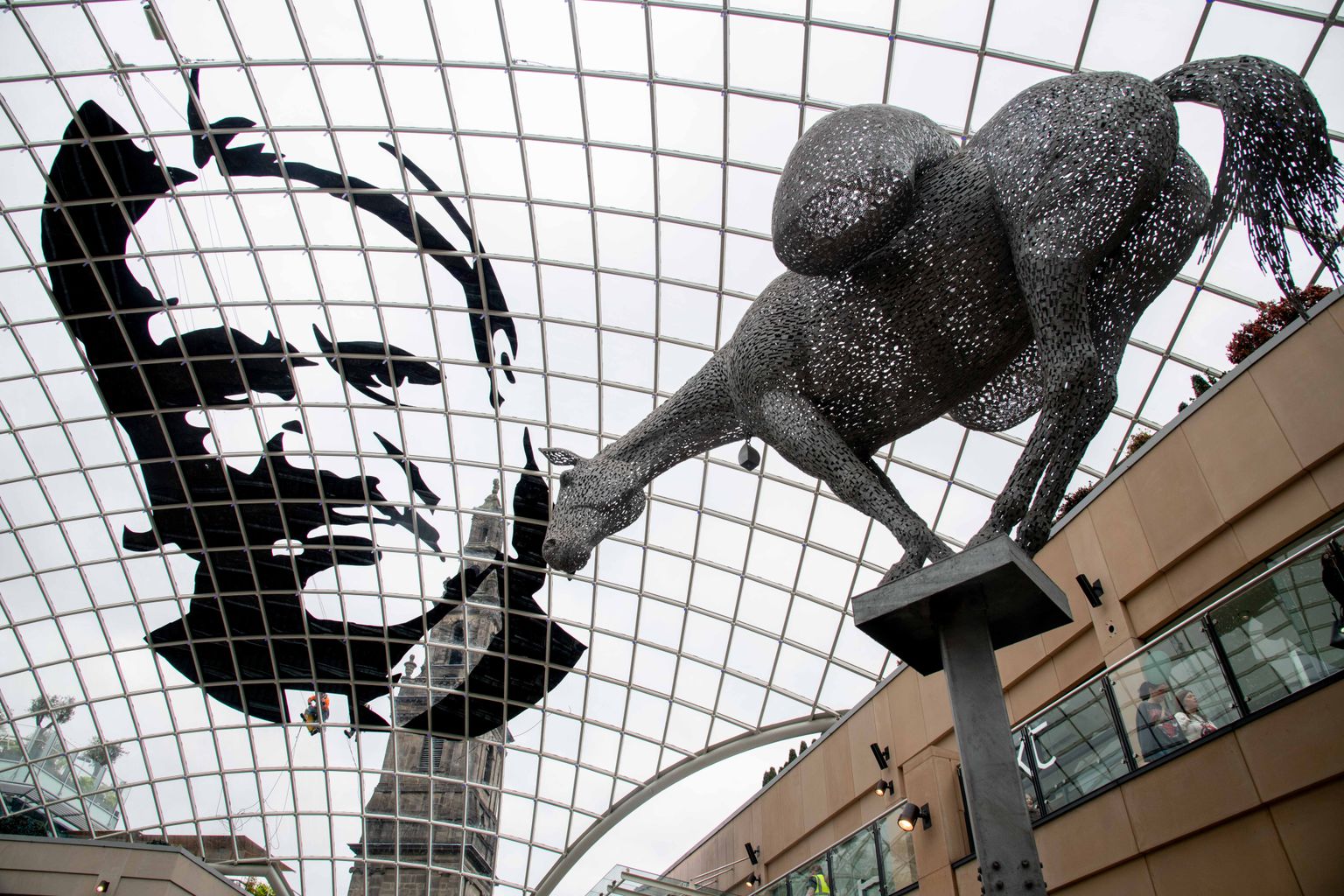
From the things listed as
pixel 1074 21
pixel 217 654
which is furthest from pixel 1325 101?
pixel 217 654

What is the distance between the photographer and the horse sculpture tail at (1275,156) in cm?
578

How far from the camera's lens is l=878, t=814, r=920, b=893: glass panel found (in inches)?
494

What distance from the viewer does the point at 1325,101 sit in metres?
14.4

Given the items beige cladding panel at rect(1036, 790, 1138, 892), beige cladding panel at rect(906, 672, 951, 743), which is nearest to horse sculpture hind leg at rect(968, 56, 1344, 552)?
beige cladding panel at rect(1036, 790, 1138, 892)

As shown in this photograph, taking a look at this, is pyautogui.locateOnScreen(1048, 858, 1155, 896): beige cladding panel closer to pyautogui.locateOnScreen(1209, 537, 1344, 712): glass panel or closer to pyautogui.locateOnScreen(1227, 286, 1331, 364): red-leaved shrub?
pyautogui.locateOnScreen(1209, 537, 1344, 712): glass panel

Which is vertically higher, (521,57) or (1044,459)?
(521,57)

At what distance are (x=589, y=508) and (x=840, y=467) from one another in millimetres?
2370

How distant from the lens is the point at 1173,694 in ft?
30.3

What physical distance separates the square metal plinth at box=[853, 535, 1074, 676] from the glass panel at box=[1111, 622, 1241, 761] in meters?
3.60

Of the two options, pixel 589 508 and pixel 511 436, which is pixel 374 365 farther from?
pixel 589 508

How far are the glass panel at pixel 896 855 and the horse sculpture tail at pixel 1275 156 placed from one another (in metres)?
9.47

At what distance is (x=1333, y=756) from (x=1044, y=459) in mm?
4512

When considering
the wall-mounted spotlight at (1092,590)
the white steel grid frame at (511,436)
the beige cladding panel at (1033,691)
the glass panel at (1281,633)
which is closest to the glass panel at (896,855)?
the beige cladding panel at (1033,691)

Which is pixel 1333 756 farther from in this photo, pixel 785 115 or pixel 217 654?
pixel 217 654
